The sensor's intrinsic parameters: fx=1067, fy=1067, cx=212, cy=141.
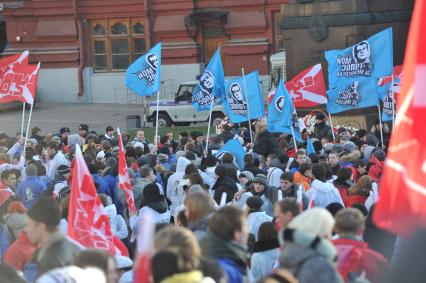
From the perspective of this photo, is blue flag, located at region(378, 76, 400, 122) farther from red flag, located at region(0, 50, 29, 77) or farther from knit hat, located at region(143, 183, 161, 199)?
knit hat, located at region(143, 183, 161, 199)

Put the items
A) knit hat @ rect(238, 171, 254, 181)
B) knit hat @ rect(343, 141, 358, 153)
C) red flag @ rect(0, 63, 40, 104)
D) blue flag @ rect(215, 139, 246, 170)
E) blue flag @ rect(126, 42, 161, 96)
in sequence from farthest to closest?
blue flag @ rect(126, 42, 161, 96), red flag @ rect(0, 63, 40, 104), blue flag @ rect(215, 139, 246, 170), knit hat @ rect(343, 141, 358, 153), knit hat @ rect(238, 171, 254, 181)

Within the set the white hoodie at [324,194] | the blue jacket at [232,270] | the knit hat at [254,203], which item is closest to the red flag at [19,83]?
the white hoodie at [324,194]

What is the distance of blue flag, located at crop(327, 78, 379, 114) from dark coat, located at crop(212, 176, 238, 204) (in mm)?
6834

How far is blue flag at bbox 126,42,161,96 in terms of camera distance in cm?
1775

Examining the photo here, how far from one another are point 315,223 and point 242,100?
12.5m

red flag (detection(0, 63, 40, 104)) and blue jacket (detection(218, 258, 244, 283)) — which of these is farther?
red flag (detection(0, 63, 40, 104))

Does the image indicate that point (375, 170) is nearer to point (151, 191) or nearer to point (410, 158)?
point (151, 191)

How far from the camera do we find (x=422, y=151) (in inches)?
243

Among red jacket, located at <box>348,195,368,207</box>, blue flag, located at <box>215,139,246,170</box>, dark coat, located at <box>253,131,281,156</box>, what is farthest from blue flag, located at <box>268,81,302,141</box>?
red jacket, located at <box>348,195,368,207</box>

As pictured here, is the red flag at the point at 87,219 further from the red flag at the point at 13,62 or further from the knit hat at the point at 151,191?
the red flag at the point at 13,62

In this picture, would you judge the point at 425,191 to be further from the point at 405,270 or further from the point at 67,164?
the point at 67,164

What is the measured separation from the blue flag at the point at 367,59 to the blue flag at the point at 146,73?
2912mm

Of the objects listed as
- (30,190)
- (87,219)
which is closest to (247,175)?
(30,190)

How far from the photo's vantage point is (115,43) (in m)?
39.0
